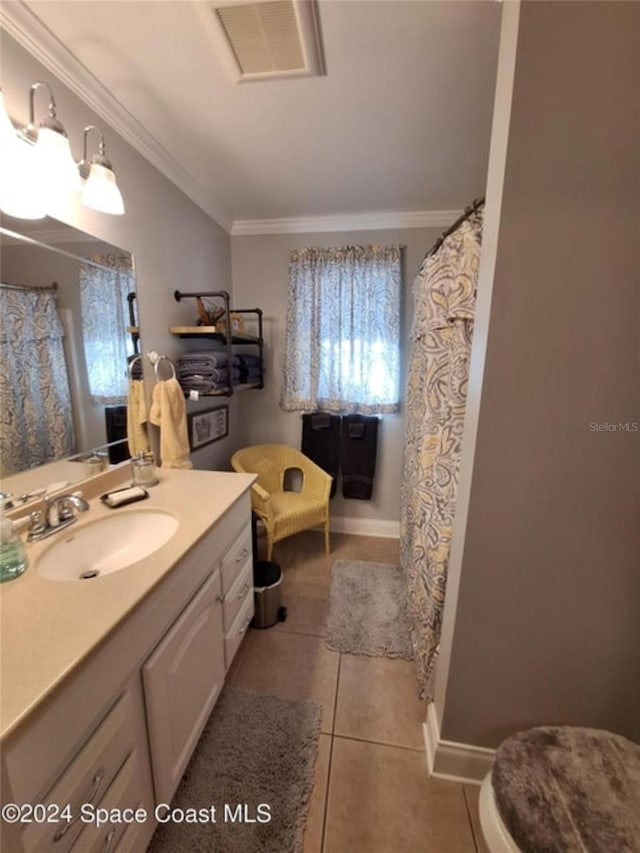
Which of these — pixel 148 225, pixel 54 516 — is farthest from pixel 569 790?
pixel 148 225

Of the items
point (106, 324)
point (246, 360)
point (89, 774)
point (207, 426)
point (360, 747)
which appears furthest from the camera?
point (246, 360)

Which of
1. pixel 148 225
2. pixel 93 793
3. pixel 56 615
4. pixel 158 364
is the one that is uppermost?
pixel 148 225

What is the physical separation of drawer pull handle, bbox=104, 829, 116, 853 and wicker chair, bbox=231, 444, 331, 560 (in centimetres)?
135

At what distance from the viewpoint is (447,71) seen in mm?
1175

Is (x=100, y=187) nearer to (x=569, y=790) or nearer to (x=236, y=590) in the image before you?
(x=236, y=590)

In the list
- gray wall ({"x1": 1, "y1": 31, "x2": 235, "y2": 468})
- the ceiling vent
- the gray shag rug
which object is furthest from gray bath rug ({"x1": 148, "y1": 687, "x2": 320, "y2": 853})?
the ceiling vent

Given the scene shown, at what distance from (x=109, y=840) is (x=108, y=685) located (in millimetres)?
359

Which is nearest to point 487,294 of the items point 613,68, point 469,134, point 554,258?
point 554,258

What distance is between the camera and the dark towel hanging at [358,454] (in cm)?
249

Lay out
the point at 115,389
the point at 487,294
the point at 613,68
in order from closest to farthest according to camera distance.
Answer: the point at 613,68 < the point at 487,294 < the point at 115,389

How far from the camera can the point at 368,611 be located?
6.30 feet

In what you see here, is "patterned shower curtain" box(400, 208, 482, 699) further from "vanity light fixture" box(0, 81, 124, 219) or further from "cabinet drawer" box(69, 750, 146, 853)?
"vanity light fixture" box(0, 81, 124, 219)

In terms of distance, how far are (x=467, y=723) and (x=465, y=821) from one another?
26 centimetres

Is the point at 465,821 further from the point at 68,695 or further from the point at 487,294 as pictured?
the point at 487,294
